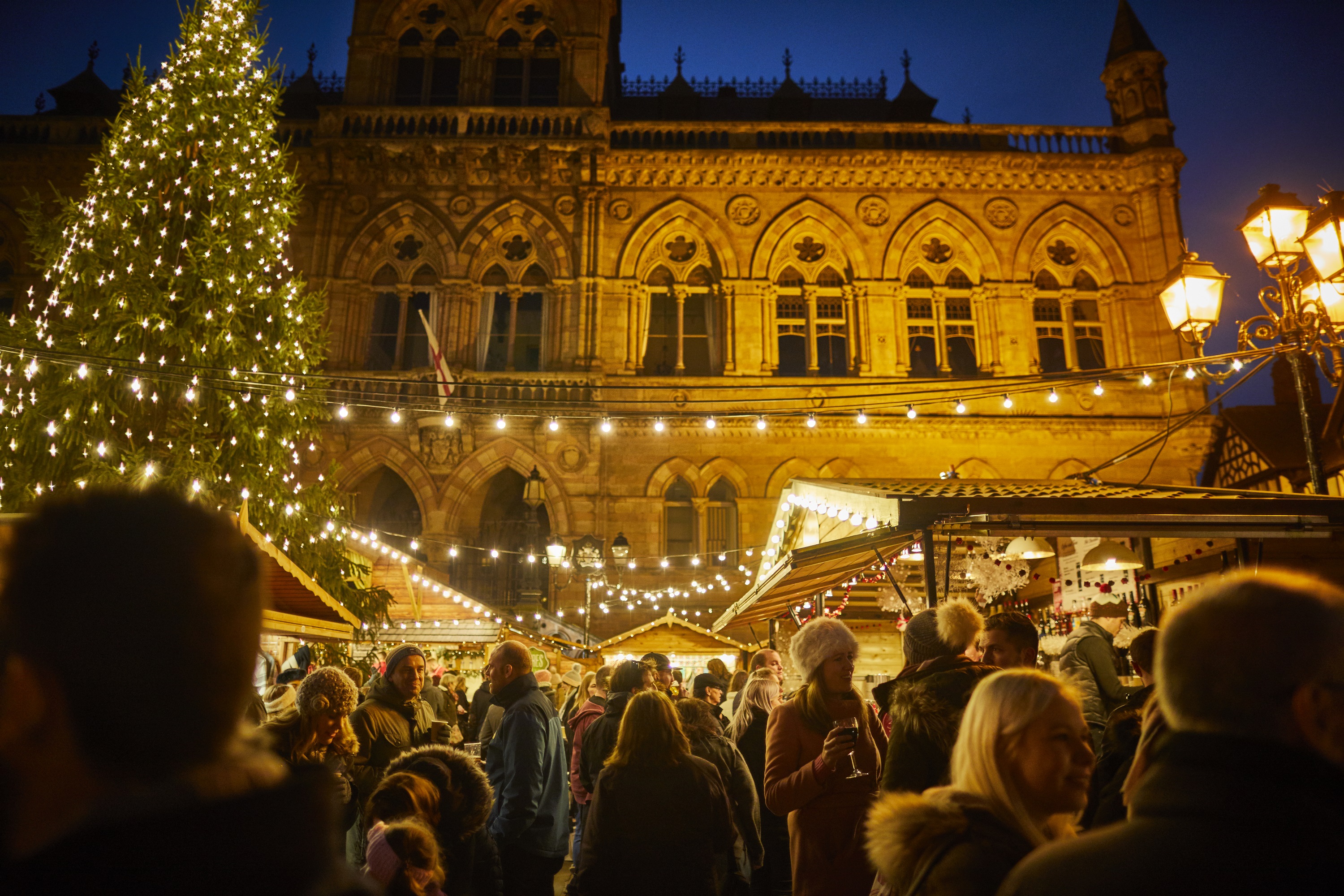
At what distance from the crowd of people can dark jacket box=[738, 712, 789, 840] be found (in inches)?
66.6

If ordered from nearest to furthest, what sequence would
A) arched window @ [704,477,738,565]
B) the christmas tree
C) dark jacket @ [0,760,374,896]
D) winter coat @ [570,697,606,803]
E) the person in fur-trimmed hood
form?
dark jacket @ [0,760,374,896]
the person in fur-trimmed hood
winter coat @ [570,697,606,803]
the christmas tree
arched window @ [704,477,738,565]

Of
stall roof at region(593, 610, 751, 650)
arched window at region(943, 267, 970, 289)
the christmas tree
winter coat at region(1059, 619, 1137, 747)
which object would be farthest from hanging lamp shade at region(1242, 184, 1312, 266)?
arched window at region(943, 267, 970, 289)

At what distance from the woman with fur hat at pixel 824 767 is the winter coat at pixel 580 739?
1762 mm

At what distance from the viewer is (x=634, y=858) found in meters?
3.35

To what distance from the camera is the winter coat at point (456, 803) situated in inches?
122

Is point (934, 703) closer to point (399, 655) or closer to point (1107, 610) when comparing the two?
point (399, 655)

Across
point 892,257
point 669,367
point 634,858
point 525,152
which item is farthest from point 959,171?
point 634,858

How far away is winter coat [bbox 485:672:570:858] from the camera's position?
440cm

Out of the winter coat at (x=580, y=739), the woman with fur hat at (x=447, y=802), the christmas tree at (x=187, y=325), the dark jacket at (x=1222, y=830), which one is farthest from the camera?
the christmas tree at (x=187, y=325)

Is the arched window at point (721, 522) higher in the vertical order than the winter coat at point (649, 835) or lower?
higher

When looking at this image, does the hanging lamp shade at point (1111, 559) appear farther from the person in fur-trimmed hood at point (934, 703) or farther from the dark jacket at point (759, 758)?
the person in fur-trimmed hood at point (934, 703)

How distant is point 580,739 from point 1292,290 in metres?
6.70

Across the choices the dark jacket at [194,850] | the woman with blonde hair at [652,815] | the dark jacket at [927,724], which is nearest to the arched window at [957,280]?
the dark jacket at [927,724]

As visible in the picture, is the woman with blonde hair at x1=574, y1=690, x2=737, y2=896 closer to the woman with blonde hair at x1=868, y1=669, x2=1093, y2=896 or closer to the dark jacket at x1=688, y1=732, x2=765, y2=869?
the dark jacket at x1=688, y1=732, x2=765, y2=869
